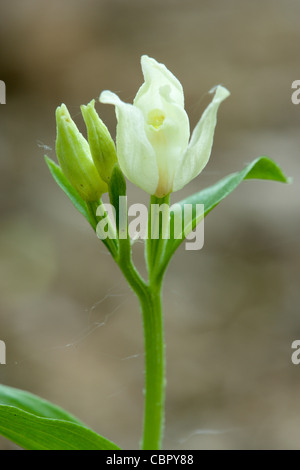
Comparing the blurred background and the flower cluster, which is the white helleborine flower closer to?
the flower cluster

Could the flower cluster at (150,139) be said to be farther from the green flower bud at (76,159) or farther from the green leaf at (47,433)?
the green leaf at (47,433)

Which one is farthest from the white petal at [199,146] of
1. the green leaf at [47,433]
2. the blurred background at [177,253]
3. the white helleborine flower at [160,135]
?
the blurred background at [177,253]

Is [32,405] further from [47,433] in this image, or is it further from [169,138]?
[169,138]

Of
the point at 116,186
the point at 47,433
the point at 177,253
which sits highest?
the point at 177,253

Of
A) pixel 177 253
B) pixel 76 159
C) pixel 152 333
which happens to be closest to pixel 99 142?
pixel 76 159

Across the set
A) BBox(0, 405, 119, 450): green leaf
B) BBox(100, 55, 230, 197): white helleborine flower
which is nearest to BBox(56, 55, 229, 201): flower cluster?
BBox(100, 55, 230, 197): white helleborine flower
